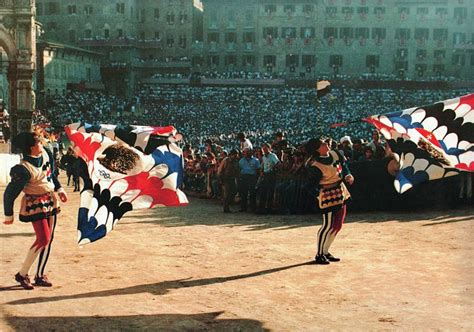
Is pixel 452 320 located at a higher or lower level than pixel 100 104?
lower

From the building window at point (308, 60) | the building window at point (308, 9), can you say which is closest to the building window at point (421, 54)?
the building window at point (308, 60)

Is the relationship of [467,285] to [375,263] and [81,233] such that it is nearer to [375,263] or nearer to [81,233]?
[375,263]

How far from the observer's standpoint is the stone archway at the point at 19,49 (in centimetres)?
3694

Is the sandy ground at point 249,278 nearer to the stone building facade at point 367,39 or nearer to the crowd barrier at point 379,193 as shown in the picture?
the crowd barrier at point 379,193

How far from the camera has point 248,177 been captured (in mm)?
17328

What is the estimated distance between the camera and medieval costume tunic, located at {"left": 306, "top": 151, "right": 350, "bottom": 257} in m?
10.8

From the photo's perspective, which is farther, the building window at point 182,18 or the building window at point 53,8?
the building window at point 182,18

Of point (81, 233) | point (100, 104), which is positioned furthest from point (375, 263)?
point (100, 104)

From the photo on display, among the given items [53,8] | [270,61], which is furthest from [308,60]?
[53,8]

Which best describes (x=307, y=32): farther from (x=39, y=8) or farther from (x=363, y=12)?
(x=39, y=8)

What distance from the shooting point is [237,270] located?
10.5 metres

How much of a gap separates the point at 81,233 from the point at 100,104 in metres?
52.4

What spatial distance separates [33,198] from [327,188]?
4.17 metres

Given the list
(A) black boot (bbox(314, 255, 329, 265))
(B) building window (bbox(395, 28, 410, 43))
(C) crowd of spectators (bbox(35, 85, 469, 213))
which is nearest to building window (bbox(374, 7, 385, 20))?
(B) building window (bbox(395, 28, 410, 43))
